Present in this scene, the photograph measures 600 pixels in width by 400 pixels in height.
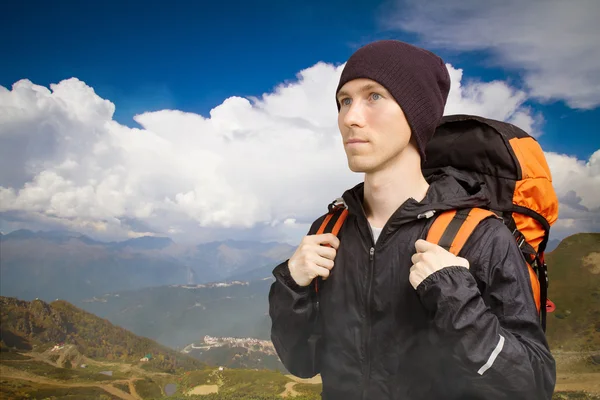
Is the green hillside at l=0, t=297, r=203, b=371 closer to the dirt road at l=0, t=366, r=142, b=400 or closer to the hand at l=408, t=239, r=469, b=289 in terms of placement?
the dirt road at l=0, t=366, r=142, b=400

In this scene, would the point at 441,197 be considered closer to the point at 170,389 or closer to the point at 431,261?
the point at 431,261

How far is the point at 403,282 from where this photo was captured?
5.48 ft

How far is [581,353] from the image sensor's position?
45.9 ft

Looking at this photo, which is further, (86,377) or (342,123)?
(86,377)

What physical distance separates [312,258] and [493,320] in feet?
2.71

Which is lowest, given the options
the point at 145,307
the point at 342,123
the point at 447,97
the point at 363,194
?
the point at 145,307

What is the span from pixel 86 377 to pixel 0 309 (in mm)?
11169

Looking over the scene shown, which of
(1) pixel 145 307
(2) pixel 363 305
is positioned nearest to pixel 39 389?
(2) pixel 363 305

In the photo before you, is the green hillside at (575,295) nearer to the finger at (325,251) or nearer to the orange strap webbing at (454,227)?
the orange strap webbing at (454,227)

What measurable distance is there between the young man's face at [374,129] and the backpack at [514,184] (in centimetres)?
41

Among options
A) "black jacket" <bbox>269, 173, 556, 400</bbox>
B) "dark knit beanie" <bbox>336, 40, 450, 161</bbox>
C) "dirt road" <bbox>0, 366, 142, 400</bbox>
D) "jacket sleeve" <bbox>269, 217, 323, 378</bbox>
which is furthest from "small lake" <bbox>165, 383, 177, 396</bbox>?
"dark knit beanie" <bbox>336, 40, 450, 161</bbox>

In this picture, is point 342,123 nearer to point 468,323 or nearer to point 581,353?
point 468,323

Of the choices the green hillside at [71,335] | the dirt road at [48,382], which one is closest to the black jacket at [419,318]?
the dirt road at [48,382]

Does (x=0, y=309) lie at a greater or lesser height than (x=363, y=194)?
lesser
